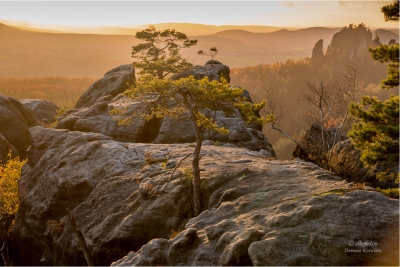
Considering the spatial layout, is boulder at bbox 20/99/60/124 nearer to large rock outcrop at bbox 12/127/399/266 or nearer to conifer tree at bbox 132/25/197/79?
conifer tree at bbox 132/25/197/79

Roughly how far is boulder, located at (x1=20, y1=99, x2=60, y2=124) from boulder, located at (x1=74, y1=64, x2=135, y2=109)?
12953 mm

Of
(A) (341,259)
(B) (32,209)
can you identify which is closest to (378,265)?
(A) (341,259)

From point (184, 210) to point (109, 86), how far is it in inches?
1446

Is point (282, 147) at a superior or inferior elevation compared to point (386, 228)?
inferior

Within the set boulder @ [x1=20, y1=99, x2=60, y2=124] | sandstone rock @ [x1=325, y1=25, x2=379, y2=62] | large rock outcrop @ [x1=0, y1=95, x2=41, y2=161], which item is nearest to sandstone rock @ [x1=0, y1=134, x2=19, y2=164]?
large rock outcrop @ [x1=0, y1=95, x2=41, y2=161]

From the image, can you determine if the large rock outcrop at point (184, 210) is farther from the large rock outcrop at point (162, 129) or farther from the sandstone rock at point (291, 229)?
the large rock outcrop at point (162, 129)

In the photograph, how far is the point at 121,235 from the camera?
17672 millimetres

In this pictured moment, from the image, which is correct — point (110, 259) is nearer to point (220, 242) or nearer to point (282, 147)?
point (220, 242)

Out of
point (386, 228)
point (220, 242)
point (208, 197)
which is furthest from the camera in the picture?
point (208, 197)

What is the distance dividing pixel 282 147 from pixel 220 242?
4036 inches

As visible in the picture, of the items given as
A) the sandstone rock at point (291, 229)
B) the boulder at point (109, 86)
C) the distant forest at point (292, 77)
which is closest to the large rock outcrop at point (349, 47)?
the distant forest at point (292, 77)

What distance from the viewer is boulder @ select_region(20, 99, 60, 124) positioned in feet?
199

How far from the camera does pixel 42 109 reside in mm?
62469

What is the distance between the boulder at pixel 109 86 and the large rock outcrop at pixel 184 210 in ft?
56.9
